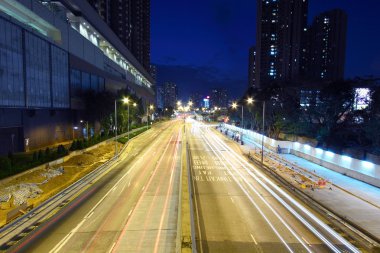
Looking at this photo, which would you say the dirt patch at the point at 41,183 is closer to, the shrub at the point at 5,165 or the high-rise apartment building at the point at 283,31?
the shrub at the point at 5,165

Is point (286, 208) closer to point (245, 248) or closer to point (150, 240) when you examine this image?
point (245, 248)

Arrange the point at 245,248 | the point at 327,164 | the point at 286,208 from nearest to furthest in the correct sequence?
1. the point at 245,248
2. the point at 286,208
3. the point at 327,164

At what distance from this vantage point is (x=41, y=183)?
1033 inches

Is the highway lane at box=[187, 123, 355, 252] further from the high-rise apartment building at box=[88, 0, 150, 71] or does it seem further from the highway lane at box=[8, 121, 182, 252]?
the high-rise apartment building at box=[88, 0, 150, 71]

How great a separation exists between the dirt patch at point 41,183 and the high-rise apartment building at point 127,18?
335 ft

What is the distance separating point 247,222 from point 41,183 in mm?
19654

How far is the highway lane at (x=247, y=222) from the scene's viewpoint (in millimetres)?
14727

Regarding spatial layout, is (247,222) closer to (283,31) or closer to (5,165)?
(5,165)

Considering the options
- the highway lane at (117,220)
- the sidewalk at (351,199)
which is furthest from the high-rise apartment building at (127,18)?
the sidewalk at (351,199)

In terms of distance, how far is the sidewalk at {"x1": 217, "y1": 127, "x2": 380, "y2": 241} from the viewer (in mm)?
17734

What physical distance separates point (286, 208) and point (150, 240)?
10.6 meters

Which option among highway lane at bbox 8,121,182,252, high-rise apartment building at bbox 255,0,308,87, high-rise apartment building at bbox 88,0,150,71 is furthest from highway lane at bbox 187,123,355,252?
high-rise apartment building at bbox 255,0,308,87

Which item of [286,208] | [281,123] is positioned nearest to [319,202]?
[286,208]

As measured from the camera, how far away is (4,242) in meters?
15.0
